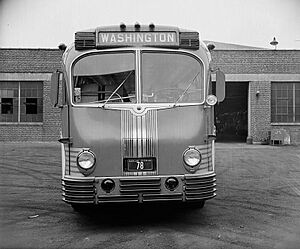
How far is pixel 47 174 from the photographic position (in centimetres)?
1234

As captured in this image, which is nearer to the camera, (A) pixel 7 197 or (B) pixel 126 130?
(B) pixel 126 130

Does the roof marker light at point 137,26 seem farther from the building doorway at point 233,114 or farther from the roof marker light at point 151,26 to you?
the building doorway at point 233,114

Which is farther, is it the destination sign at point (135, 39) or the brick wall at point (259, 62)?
the brick wall at point (259, 62)

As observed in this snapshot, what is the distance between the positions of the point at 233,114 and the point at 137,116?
1943cm

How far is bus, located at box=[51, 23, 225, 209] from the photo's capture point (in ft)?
19.4

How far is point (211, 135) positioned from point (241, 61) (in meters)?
17.2

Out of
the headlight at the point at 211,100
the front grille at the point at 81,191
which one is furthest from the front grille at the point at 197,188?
the front grille at the point at 81,191

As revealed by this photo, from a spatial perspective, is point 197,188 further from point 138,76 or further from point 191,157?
point 138,76

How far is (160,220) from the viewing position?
691 cm

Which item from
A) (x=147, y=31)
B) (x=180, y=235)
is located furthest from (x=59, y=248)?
(x=147, y=31)

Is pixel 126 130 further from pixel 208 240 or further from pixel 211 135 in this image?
pixel 208 240

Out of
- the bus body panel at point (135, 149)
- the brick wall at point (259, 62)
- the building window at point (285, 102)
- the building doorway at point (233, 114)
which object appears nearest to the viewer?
the bus body panel at point (135, 149)

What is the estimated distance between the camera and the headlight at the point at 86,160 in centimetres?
590

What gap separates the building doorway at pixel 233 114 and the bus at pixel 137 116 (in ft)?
57.3
